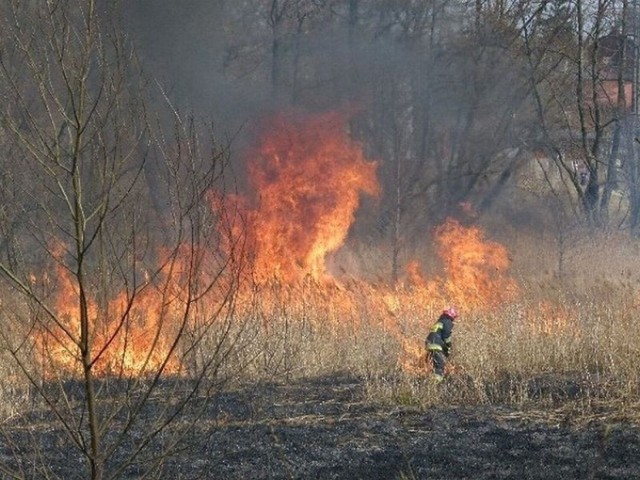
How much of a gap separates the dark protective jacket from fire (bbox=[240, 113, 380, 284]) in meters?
6.17

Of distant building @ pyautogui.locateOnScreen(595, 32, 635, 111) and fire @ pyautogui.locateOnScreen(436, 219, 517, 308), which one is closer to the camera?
fire @ pyautogui.locateOnScreen(436, 219, 517, 308)

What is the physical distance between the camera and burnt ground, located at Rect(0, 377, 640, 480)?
6.11m

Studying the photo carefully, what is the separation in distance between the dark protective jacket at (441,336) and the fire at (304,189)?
6170 mm

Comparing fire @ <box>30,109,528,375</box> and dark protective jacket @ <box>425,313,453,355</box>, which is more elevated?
fire @ <box>30,109,528,375</box>

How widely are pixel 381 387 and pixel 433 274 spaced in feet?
31.2

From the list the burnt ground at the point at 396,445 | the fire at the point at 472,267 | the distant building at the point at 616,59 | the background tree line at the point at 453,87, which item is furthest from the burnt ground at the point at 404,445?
the distant building at the point at 616,59

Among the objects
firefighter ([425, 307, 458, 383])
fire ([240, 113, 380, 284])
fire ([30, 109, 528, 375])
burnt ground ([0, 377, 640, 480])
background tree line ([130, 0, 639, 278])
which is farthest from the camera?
background tree line ([130, 0, 639, 278])

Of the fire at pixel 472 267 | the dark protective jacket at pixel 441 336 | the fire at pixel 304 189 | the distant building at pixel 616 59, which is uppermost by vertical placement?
the distant building at pixel 616 59

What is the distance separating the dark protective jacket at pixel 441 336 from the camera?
27.9 ft

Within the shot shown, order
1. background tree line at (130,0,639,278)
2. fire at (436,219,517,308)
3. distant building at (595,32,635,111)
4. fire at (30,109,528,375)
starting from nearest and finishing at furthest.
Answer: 1. fire at (30,109,528,375)
2. fire at (436,219,517,308)
3. distant building at (595,32,635,111)
4. background tree line at (130,0,639,278)

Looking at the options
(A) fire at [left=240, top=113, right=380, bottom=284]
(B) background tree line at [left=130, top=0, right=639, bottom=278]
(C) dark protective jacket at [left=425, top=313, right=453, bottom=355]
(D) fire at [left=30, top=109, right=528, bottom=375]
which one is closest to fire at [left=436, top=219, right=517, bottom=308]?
(D) fire at [left=30, top=109, right=528, bottom=375]

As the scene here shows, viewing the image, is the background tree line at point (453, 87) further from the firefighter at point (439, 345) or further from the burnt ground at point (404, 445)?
the burnt ground at point (404, 445)

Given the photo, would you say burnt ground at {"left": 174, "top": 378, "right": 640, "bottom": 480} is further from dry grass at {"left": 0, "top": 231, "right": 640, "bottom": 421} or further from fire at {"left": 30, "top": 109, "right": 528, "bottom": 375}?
fire at {"left": 30, "top": 109, "right": 528, "bottom": 375}

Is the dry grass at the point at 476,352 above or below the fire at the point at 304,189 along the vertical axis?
below
